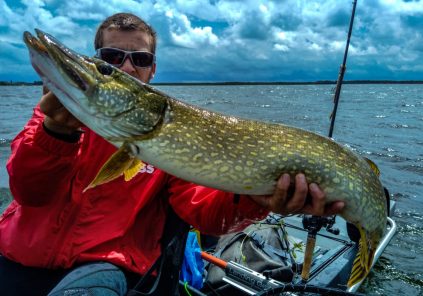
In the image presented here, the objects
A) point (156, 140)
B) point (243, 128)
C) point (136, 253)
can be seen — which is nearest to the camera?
point (156, 140)

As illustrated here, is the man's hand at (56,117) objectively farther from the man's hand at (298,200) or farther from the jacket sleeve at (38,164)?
the man's hand at (298,200)

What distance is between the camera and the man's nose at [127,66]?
8.95 ft

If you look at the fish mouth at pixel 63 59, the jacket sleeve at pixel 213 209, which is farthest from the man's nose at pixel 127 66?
the jacket sleeve at pixel 213 209

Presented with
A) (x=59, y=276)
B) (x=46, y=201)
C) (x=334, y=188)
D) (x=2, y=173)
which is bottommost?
(x=2, y=173)

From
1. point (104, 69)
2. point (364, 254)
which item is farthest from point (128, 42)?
point (364, 254)

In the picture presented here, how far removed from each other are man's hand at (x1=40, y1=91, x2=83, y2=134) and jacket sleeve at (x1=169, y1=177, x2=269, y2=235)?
2.71 feet

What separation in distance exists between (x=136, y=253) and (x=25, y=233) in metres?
0.70

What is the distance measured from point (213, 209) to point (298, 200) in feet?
1.80

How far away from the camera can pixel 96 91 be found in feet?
6.96

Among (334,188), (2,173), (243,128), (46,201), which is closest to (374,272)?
(334,188)

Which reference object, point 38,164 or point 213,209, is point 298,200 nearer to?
point 213,209

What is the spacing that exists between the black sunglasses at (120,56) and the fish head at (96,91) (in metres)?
0.51

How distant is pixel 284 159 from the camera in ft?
7.59

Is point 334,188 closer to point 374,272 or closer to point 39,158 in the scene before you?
point 39,158
